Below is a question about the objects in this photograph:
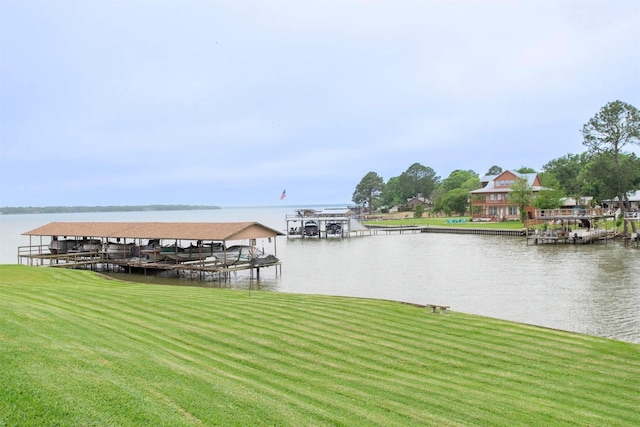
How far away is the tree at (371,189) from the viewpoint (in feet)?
537

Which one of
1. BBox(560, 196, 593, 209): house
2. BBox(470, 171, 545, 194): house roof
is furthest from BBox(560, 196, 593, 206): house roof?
BBox(470, 171, 545, 194): house roof

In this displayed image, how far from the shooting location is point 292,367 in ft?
35.7

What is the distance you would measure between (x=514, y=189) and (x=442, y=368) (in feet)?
252

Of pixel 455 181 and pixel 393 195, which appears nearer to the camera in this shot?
pixel 455 181

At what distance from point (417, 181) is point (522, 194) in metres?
75.2

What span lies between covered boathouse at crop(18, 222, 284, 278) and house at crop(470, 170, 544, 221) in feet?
208

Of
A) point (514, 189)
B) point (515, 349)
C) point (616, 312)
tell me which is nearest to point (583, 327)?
point (616, 312)

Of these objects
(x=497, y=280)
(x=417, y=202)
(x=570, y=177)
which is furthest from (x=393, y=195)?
(x=497, y=280)

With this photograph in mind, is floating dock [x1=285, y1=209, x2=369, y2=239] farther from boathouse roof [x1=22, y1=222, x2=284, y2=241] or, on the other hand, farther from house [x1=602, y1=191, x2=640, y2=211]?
house [x1=602, y1=191, x2=640, y2=211]

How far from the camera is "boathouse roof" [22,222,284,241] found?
35031 millimetres

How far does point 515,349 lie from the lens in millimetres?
13109

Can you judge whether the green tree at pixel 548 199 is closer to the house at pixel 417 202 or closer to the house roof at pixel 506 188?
the house roof at pixel 506 188

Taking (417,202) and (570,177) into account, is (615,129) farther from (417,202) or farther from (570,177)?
(417,202)

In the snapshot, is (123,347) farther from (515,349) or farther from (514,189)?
(514,189)
